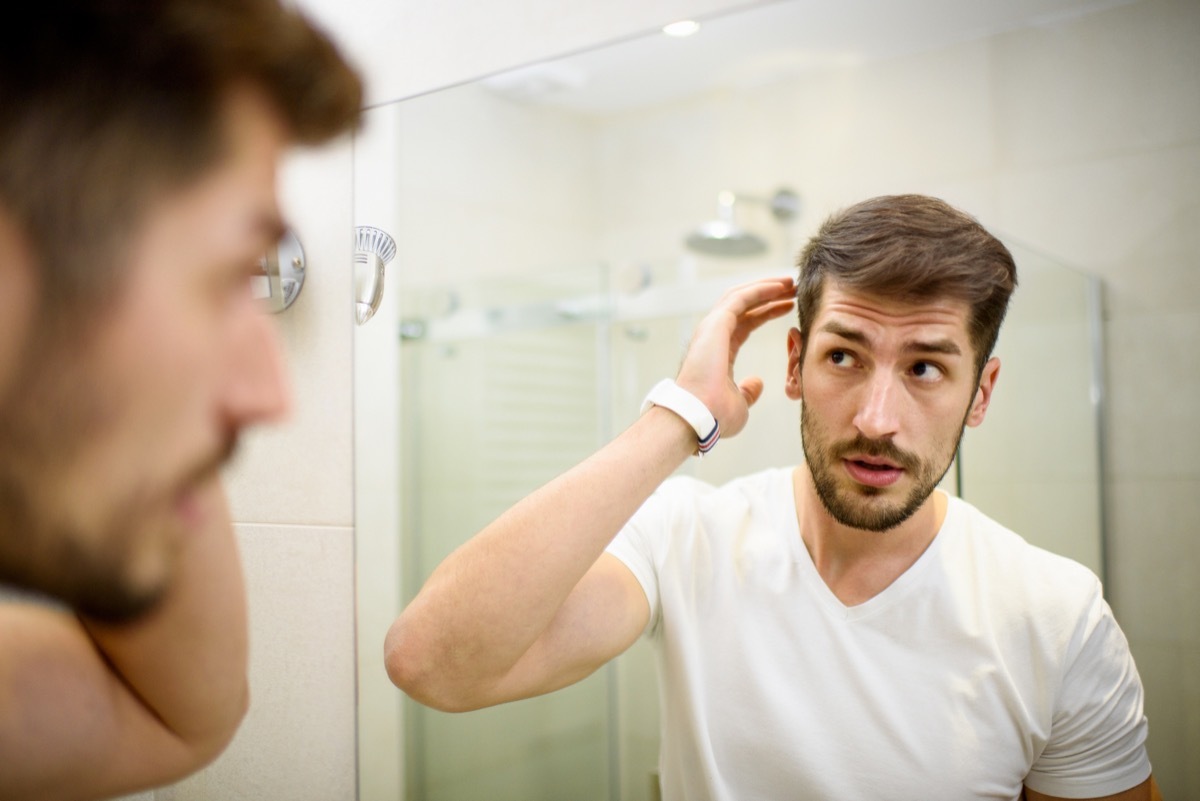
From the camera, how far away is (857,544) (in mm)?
894

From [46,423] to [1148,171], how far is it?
80cm

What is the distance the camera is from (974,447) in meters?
0.79

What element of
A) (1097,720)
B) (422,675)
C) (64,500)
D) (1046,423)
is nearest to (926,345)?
(1046,423)

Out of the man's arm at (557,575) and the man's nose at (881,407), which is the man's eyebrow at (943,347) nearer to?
the man's nose at (881,407)

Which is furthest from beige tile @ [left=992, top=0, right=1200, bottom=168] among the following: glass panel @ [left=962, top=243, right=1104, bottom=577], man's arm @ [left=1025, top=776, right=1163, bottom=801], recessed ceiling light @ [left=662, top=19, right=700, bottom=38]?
man's arm @ [left=1025, top=776, right=1163, bottom=801]

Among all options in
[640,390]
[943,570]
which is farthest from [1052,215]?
[640,390]

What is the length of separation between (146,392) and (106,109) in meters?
0.12

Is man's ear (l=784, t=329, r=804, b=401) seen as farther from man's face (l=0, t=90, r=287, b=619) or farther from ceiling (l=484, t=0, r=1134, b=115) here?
man's face (l=0, t=90, r=287, b=619)

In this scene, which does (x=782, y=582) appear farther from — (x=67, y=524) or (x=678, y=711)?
(x=67, y=524)

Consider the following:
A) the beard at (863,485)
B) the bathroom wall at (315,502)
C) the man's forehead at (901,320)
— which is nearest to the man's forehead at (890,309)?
the man's forehead at (901,320)

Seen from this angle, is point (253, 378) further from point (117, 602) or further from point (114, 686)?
point (114, 686)

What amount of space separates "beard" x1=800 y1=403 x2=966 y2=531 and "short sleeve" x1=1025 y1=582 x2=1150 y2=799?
168mm

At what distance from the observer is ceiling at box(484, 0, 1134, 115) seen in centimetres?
79

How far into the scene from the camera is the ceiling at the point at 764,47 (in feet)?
2.61
